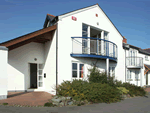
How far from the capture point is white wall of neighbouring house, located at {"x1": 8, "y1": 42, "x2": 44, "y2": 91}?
9.82 m

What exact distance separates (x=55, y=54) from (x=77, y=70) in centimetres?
204

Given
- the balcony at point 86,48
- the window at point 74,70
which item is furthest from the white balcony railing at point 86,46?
the window at point 74,70

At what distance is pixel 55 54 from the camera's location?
9.62 m

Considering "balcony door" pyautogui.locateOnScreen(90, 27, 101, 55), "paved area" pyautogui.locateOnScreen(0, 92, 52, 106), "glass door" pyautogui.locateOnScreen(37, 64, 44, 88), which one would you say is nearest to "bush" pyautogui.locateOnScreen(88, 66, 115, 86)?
"balcony door" pyautogui.locateOnScreen(90, 27, 101, 55)

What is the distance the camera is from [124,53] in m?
15.5

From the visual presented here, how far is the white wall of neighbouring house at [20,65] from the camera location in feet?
32.2

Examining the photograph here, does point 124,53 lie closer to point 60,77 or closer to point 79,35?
point 79,35

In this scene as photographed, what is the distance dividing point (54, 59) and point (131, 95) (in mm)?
6056

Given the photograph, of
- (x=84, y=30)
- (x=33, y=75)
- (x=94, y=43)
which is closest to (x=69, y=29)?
(x=84, y=30)

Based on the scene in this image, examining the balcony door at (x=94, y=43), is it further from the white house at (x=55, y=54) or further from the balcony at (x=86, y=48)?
the white house at (x=55, y=54)

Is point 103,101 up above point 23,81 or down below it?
below

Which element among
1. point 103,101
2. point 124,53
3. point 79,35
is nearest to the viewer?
point 103,101

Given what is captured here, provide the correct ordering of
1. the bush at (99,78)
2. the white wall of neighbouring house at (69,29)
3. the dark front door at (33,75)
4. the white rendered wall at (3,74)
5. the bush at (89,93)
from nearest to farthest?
the white rendered wall at (3,74) → the bush at (89,93) → the white wall of neighbouring house at (69,29) → the bush at (99,78) → the dark front door at (33,75)

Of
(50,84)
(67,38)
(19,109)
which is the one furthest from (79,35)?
(19,109)
